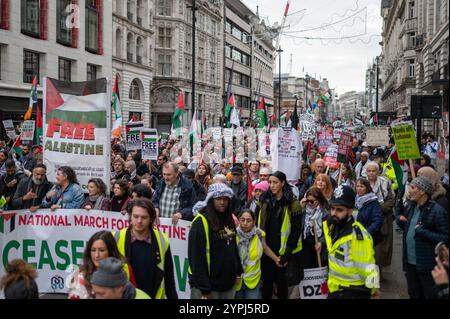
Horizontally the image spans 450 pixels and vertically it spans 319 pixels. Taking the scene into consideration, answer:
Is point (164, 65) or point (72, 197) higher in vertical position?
point (164, 65)

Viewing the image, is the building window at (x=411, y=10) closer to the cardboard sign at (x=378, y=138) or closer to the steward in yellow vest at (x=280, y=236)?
the cardboard sign at (x=378, y=138)

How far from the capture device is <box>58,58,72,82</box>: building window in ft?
113

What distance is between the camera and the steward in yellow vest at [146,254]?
461cm

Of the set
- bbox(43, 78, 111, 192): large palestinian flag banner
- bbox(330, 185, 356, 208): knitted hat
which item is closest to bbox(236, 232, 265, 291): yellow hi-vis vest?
bbox(330, 185, 356, 208): knitted hat

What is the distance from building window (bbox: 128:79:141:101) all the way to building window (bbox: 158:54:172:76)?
9379 mm

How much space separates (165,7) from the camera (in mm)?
56656

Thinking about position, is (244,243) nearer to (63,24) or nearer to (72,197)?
(72,197)

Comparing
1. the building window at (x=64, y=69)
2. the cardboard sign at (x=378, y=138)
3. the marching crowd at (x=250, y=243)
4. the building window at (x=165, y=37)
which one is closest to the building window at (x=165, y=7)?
the building window at (x=165, y=37)

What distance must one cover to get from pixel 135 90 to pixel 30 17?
16.8 m

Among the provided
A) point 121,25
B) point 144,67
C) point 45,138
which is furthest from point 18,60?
point 45,138

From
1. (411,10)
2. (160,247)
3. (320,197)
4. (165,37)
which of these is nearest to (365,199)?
(320,197)

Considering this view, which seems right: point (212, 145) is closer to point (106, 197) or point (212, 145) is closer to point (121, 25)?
point (106, 197)

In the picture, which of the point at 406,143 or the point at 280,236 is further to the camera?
the point at 406,143
